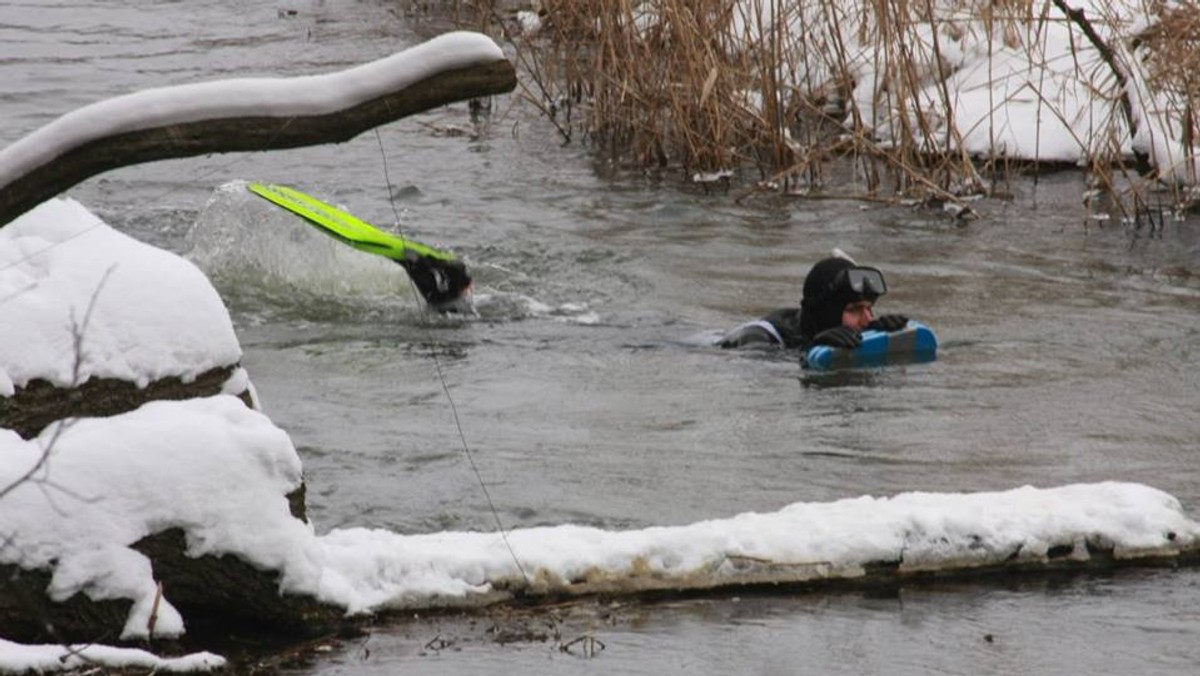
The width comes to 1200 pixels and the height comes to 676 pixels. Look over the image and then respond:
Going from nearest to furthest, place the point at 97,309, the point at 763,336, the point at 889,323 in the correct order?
the point at 97,309
the point at 889,323
the point at 763,336

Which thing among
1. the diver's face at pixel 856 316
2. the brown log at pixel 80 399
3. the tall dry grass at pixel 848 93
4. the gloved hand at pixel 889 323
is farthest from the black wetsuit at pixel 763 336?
the brown log at pixel 80 399

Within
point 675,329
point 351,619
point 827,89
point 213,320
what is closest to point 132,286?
point 213,320

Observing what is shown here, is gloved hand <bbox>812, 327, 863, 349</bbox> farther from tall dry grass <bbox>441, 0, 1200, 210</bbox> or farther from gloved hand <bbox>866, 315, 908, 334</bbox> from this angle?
tall dry grass <bbox>441, 0, 1200, 210</bbox>

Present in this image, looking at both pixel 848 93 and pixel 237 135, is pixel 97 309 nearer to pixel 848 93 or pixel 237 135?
pixel 237 135

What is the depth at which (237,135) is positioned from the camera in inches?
120

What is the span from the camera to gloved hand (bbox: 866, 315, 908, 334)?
32.5ft

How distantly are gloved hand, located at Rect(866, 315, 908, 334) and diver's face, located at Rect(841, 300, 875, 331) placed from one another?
2.2 inches

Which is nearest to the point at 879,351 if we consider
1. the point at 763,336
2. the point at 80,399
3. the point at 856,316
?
the point at 856,316

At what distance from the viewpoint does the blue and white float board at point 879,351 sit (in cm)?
967

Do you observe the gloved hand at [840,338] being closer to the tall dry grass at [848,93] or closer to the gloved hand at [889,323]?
the gloved hand at [889,323]

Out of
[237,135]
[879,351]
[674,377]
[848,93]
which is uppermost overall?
[237,135]

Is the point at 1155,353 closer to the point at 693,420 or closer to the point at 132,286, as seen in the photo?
the point at 693,420

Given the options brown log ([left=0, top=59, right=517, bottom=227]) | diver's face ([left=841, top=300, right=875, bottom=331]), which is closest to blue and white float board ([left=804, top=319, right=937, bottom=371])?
diver's face ([left=841, top=300, right=875, bottom=331])

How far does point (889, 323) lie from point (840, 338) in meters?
0.37
